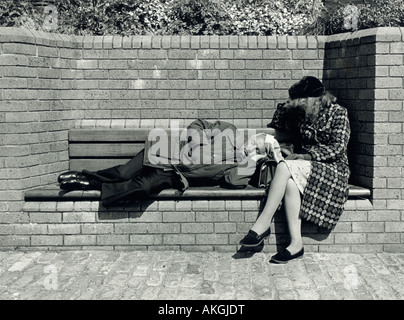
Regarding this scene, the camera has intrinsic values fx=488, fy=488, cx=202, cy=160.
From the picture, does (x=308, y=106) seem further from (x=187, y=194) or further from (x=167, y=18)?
(x=167, y=18)

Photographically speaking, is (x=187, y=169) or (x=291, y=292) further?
(x=187, y=169)

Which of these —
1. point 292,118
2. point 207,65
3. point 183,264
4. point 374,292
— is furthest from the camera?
point 207,65

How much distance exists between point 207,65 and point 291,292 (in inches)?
108

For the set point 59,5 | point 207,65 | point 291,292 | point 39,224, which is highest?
point 59,5

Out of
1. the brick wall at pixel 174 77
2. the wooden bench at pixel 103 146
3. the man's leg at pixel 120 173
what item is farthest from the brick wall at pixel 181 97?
the man's leg at pixel 120 173

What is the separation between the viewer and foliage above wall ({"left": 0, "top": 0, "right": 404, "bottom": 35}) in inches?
221

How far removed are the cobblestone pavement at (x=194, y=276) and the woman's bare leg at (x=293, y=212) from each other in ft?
0.52

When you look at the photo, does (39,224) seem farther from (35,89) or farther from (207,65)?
(207,65)

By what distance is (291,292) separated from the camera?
3572 millimetres

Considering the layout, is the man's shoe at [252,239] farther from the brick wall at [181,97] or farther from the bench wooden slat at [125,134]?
the bench wooden slat at [125,134]

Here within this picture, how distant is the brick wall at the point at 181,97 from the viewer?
14.7ft

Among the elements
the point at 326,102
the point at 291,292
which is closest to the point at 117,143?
the point at 326,102

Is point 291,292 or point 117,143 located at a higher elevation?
point 117,143

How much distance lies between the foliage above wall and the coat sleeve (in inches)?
58.1
